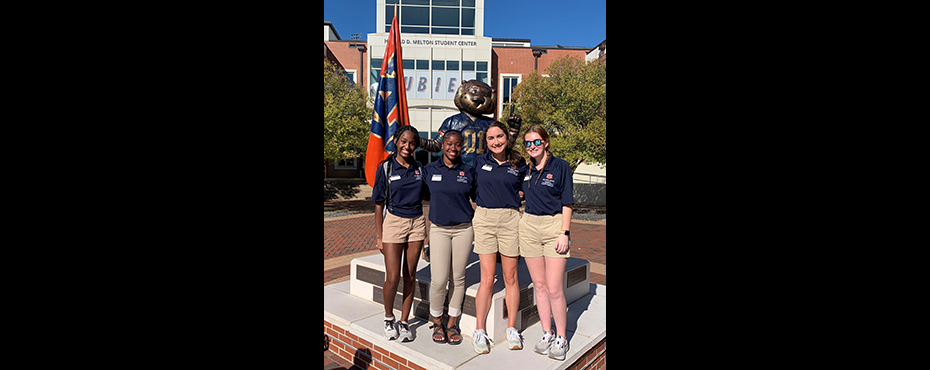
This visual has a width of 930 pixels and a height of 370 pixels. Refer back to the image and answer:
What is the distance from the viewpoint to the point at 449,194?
3109 mm

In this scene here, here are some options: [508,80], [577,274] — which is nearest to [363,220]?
[577,274]

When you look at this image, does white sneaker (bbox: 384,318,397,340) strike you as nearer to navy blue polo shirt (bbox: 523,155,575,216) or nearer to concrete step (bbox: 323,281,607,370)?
concrete step (bbox: 323,281,607,370)

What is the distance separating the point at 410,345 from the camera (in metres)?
3.30

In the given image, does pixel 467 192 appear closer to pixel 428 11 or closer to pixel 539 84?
pixel 539 84

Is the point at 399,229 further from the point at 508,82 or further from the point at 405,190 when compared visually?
the point at 508,82

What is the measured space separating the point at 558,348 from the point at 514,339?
35cm

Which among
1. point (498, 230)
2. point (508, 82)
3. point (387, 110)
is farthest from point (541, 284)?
point (508, 82)

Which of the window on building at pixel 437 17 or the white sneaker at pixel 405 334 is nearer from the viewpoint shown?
the white sneaker at pixel 405 334

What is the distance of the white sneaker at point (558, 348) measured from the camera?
3.08 m

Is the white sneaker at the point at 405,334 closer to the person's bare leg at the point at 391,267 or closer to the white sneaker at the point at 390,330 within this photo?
the white sneaker at the point at 390,330

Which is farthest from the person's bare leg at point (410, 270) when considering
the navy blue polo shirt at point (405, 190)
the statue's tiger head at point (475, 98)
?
the statue's tiger head at point (475, 98)

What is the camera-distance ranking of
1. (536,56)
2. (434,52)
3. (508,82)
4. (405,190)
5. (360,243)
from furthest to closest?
(536,56), (508,82), (434,52), (360,243), (405,190)

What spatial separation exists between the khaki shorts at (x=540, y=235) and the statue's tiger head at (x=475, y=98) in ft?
5.17

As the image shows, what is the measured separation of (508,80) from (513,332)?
25.8 meters
